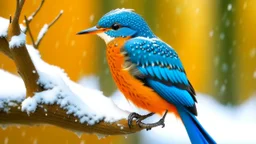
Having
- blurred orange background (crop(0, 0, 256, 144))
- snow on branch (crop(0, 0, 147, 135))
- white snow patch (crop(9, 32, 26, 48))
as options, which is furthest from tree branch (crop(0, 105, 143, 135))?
blurred orange background (crop(0, 0, 256, 144))

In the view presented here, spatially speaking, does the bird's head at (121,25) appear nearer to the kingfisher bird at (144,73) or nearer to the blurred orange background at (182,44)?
the kingfisher bird at (144,73)

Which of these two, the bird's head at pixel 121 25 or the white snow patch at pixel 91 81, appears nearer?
the bird's head at pixel 121 25

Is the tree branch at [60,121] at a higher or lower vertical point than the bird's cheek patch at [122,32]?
lower

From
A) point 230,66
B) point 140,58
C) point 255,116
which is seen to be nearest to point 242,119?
point 255,116

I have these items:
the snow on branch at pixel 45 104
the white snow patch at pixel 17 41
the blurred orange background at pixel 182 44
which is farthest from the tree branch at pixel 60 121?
the blurred orange background at pixel 182 44

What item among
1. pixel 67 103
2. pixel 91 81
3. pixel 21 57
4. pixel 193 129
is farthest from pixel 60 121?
pixel 91 81

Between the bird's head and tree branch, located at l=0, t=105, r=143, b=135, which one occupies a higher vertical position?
the bird's head

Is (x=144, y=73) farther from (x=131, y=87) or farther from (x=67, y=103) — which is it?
(x=67, y=103)

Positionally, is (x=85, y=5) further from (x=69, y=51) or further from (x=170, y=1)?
(x=170, y=1)

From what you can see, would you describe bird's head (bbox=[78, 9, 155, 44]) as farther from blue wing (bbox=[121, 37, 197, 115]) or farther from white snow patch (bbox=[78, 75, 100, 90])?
white snow patch (bbox=[78, 75, 100, 90])
